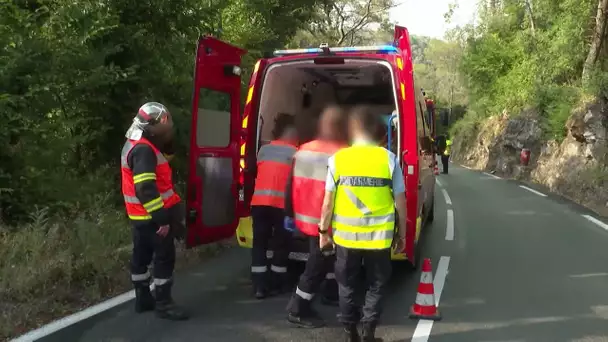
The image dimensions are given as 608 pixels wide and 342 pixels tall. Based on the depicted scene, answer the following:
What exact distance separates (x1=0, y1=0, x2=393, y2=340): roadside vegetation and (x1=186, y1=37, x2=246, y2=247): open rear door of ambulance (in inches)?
41.7

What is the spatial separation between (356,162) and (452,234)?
5713 millimetres

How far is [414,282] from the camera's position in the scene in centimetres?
655

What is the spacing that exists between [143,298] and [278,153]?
1.84 meters

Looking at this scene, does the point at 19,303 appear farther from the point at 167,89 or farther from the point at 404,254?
the point at 167,89

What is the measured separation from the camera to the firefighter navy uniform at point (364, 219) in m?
4.35

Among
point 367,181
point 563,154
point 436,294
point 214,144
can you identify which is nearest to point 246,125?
point 214,144

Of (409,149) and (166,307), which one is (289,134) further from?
(166,307)

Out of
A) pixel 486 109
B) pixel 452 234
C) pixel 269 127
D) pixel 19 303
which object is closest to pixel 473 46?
pixel 486 109

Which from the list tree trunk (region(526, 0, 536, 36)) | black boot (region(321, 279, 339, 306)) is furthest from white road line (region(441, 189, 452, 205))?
tree trunk (region(526, 0, 536, 36))

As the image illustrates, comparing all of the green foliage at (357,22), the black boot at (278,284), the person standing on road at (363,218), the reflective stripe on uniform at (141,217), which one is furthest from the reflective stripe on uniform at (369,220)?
the green foliage at (357,22)

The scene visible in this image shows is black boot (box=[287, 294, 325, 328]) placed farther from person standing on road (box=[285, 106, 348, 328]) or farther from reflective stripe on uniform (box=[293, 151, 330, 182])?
reflective stripe on uniform (box=[293, 151, 330, 182])

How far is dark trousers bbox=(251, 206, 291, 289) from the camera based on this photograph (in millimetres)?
5852

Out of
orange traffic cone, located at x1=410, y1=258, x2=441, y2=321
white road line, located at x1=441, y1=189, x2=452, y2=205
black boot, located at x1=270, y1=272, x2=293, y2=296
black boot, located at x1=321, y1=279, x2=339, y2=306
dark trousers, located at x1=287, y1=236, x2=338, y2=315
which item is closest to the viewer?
dark trousers, located at x1=287, y1=236, x2=338, y2=315

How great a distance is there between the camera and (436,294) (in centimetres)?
612
